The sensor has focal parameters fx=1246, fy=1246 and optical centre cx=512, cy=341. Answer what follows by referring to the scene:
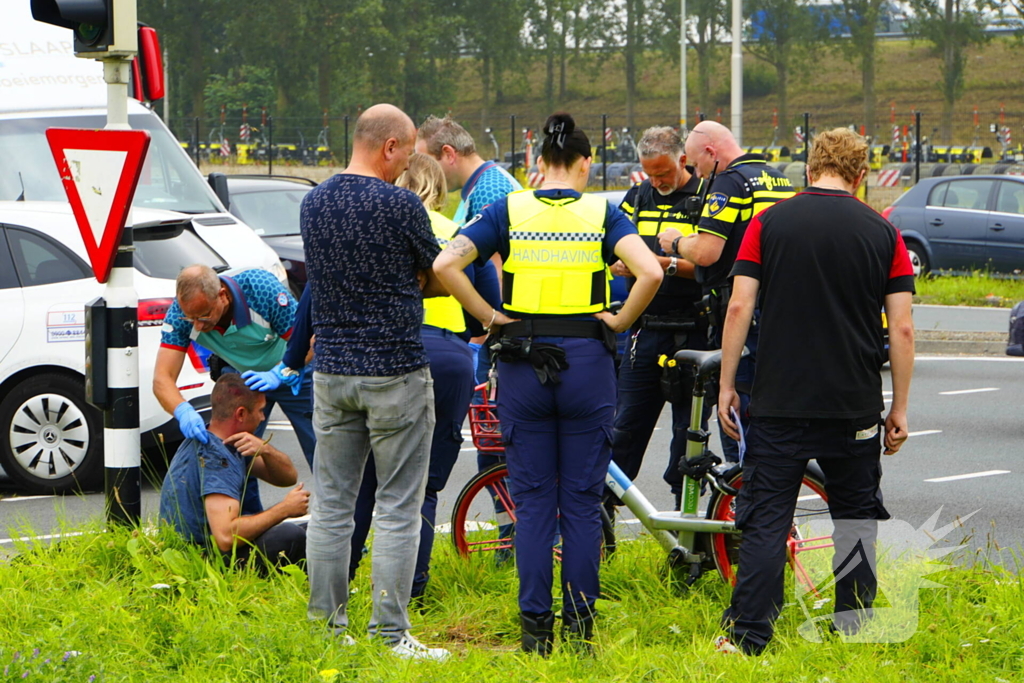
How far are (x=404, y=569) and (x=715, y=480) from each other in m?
1.32

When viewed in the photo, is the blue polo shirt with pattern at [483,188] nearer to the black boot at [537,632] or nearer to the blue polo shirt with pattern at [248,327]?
the blue polo shirt with pattern at [248,327]

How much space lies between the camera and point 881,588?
458 cm

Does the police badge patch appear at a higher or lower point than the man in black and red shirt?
higher

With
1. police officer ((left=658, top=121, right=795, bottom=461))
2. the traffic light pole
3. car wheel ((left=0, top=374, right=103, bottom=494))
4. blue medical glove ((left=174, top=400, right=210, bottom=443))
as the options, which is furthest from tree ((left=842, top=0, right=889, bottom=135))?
blue medical glove ((left=174, top=400, right=210, bottom=443))

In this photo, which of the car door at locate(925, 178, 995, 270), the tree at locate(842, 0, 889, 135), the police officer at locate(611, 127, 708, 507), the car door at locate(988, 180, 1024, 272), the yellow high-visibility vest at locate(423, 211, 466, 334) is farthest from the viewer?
the tree at locate(842, 0, 889, 135)

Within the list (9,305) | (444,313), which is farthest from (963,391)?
(9,305)

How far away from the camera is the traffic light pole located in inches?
206

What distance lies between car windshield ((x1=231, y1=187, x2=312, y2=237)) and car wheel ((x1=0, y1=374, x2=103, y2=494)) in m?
6.67

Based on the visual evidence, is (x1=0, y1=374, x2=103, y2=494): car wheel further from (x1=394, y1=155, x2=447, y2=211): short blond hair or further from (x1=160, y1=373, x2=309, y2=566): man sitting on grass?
(x1=394, y1=155, x2=447, y2=211): short blond hair

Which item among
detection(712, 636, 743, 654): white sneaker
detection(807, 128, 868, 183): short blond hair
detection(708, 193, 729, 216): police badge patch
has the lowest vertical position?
detection(712, 636, 743, 654): white sneaker

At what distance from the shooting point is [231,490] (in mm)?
4844

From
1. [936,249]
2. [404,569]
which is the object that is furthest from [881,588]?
[936,249]

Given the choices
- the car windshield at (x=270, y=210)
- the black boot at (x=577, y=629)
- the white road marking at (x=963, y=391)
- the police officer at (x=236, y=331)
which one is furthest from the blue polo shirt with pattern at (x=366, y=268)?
the car windshield at (x=270, y=210)

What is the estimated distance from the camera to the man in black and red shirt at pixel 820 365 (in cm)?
409
